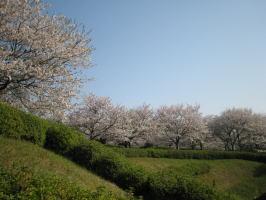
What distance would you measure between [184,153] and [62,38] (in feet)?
98.4

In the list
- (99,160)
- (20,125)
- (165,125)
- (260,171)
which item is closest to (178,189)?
(99,160)

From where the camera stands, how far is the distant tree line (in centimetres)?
4594

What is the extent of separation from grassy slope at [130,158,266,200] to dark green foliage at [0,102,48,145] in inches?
562

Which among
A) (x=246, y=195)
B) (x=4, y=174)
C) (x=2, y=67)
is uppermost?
(x=2, y=67)

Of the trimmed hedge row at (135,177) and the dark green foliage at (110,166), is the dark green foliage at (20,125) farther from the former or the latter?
the dark green foliage at (110,166)

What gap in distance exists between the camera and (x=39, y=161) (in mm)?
15898

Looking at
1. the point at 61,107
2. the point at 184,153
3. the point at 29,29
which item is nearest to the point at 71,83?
the point at 61,107

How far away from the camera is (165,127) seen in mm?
67188

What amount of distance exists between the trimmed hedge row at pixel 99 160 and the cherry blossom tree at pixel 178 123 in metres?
43.9

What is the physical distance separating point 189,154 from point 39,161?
114 feet

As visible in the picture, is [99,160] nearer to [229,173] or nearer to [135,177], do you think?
[135,177]

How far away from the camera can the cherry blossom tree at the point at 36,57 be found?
20.2 meters

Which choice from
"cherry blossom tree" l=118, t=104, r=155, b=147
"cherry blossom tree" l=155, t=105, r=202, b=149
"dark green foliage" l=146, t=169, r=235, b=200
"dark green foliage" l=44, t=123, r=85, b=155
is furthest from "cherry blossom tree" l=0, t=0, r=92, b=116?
"cherry blossom tree" l=155, t=105, r=202, b=149

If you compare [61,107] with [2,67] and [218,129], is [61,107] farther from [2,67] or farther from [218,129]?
[218,129]
